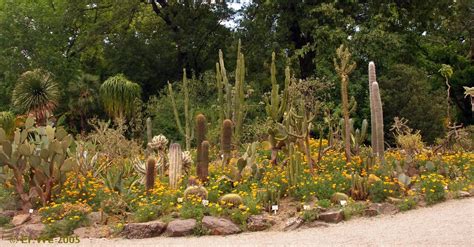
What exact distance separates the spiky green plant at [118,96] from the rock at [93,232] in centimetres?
1280

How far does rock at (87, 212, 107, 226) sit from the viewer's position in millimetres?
8992

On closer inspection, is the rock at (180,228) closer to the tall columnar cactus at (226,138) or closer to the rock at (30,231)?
the rock at (30,231)

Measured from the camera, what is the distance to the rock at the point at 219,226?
827 centimetres

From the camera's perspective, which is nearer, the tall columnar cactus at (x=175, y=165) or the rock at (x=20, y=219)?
the rock at (x=20, y=219)

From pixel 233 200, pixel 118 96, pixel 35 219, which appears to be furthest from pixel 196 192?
pixel 118 96

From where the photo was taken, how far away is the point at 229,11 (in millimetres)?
24828

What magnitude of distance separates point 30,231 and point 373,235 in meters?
4.98

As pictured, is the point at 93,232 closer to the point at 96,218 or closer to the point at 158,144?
the point at 96,218

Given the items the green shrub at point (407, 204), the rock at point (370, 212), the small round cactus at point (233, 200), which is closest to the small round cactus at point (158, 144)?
the small round cactus at point (233, 200)

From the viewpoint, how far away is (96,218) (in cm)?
905

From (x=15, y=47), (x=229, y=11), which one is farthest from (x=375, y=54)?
(x=15, y=47)

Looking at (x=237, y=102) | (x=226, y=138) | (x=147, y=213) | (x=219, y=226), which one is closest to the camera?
(x=219, y=226)

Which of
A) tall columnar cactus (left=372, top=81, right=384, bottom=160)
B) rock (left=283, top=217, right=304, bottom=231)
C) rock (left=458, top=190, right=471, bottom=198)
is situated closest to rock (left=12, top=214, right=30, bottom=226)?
rock (left=283, top=217, right=304, bottom=231)

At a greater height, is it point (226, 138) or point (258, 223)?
point (226, 138)
